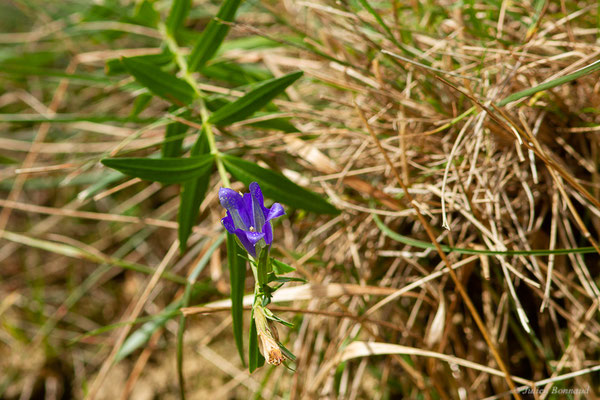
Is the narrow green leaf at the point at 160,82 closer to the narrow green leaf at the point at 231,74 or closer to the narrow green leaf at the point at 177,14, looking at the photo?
the narrow green leaf at the point at 231,74

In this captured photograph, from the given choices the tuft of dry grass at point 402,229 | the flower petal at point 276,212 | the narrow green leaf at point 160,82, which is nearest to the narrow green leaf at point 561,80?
the tuft of dry grass at point 402,229

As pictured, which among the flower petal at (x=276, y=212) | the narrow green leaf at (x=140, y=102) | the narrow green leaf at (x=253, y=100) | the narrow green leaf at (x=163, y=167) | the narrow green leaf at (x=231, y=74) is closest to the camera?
the flower petal at (x=276, y=212)

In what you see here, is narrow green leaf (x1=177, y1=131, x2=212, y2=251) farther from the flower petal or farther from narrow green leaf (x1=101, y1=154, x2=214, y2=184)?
the flower petal

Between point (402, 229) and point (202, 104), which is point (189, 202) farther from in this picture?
point (402, 229)

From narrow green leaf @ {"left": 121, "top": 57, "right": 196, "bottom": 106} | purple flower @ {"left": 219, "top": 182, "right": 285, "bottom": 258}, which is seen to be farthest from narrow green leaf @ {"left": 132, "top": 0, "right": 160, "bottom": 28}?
purple flower @ {"left": 219, "top": 182, "right": 285, "bottom": 258}

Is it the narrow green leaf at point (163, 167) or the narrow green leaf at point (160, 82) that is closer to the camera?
the narrow green leaf at point (163, 167)

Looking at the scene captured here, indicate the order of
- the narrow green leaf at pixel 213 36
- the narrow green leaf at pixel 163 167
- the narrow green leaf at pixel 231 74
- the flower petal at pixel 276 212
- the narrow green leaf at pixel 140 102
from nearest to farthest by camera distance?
1. the flower petal at pixel 276 212
2. the narrow green leaf at pixel 163 167
3. the narrow green leaf at pixel 213 36
4. the narrow green leaf at pixel 140 102
5. the narrow green leaf at pixel 231 74

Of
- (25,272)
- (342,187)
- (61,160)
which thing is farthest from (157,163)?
(25,272)
